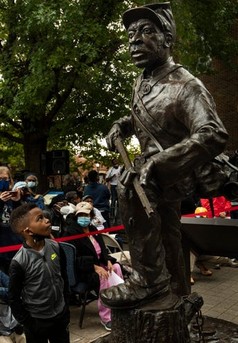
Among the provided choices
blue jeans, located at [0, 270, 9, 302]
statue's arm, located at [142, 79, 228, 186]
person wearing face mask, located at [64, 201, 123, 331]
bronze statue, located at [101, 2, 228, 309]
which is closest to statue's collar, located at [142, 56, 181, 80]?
bronze statue, located at [101, 2, 228, 309]

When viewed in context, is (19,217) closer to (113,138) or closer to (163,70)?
(113,138)

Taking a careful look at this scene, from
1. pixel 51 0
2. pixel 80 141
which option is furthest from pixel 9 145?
pixel 51 0

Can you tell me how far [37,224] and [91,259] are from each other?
1.59 meters

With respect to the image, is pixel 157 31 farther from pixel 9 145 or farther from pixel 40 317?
pixel 9 145

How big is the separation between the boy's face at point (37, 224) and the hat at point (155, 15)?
5.37ft

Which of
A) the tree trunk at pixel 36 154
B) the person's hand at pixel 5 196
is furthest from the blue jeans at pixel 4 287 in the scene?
the tree trunk at pixel 36 154

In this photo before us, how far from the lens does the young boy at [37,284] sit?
319 cm

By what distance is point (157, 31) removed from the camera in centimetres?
273

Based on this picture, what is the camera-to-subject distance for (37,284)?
3.28m

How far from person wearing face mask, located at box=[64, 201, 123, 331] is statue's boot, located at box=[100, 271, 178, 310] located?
6.58 feet

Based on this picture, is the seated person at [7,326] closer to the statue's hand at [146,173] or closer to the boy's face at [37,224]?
the boy's face at [37,224]

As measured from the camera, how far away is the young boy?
319 cm

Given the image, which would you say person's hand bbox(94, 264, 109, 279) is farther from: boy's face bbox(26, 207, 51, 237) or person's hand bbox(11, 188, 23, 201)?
boy's face bbox(26, 207, 51, 237)

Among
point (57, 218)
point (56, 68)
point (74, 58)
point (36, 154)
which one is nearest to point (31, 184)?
point (57, 218)
